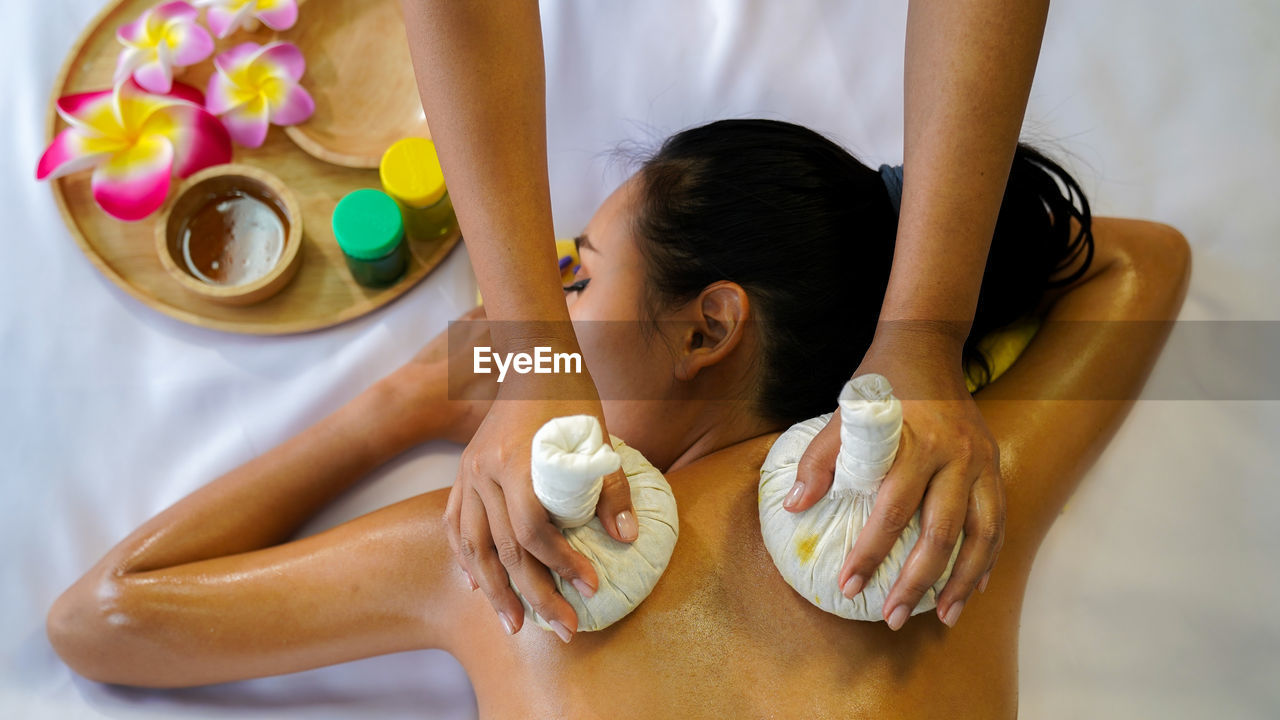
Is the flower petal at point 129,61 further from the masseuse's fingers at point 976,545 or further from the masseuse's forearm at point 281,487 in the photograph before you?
the masseuse's fingers at point 976,545

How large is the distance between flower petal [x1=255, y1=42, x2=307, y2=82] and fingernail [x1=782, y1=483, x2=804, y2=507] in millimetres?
1025

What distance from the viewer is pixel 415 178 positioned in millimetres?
1243

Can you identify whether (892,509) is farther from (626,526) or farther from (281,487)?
(281,487)

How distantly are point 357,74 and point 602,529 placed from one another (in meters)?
0.96

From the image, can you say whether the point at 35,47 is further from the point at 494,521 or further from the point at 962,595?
the point at 962,595

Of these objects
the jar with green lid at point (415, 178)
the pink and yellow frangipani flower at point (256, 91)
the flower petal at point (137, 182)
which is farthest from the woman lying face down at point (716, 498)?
the pink and yellow frangipani flower at point (256, 91)

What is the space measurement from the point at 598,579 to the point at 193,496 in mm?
663

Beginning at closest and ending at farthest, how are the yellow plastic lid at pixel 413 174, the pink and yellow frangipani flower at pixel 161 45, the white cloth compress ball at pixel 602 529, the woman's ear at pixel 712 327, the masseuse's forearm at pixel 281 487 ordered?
the white cloth compress ball at pixel 602 529, the woman's ear at pixel 712 327, the masseuse's forearm at pixel 281 487, the yellow plastic lid at pixel 413 174, the pink and yellow frangipani flower at pixel 161 45

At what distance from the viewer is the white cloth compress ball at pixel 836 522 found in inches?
29.0

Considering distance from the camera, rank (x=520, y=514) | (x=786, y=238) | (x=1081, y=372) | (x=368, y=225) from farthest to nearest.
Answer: (x=368, y=225), (x=1081, y=372), (x=786, y=238), (x=520, y=514)

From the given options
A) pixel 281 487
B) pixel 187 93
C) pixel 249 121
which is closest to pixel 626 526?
pixel 281 487

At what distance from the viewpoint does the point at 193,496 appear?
1178 mm

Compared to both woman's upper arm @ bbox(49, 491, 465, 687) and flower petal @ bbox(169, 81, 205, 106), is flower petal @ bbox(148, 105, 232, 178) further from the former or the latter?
woman's upper arm @ bbox(49, 491, 465, 687)

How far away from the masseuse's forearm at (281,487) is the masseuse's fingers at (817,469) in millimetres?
613
